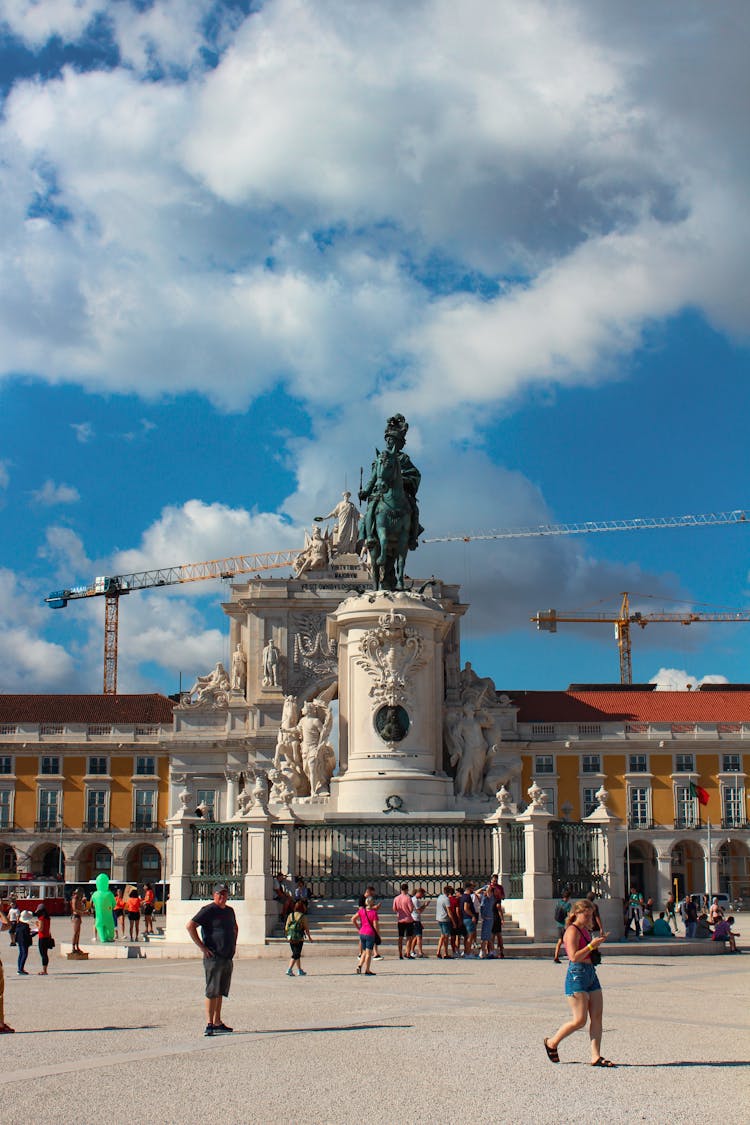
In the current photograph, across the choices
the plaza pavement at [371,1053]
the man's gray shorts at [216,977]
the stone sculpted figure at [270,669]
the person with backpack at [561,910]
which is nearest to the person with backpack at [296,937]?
the plaza pavement at [371,1053]

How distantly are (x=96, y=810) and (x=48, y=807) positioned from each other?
2728mm

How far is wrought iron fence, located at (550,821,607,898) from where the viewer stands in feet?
82.3

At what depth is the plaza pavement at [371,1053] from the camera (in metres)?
9.39

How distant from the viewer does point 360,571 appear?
89.1 metres

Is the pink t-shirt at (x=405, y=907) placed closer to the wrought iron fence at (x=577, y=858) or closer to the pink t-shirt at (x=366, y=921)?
the pink t-shirt at (x=366, y=921)

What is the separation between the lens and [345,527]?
9169 centimetres

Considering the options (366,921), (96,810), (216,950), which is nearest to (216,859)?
(366,921)

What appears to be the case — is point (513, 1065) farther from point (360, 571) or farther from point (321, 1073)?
point (360, 571)

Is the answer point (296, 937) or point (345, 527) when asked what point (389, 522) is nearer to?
point (296, 937)

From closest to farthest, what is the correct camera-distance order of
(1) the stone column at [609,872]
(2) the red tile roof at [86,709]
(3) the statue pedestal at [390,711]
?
(3) the statue pedestal at [390,711] < (1) the stone column at [609,872] < (2) the red tile roof at [86,709]

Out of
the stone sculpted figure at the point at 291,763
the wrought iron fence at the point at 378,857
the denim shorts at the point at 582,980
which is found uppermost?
the stone sculpted figure at the point at 291,763

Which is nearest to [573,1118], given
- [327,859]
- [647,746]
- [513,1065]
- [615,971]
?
[513,1065]

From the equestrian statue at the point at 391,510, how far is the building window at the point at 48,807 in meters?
60.5

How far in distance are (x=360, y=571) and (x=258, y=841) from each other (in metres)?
65.3
